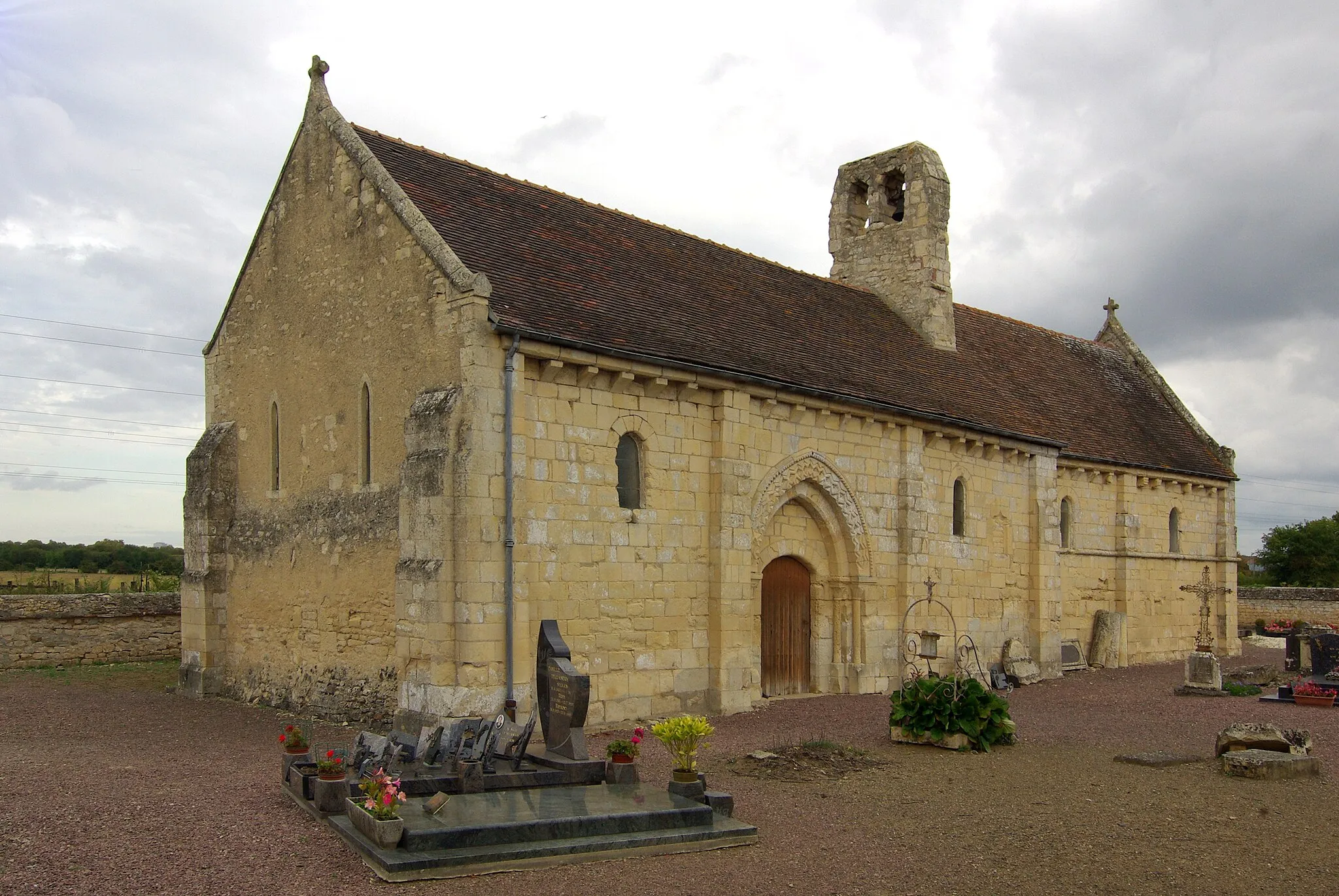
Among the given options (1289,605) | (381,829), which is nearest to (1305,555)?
(1289,605)

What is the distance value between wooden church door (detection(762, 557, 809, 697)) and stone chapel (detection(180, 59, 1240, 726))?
0.18 feet

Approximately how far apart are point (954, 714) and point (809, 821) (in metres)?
4.35

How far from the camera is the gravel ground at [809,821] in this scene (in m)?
8.05

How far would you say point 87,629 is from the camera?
2214 cm

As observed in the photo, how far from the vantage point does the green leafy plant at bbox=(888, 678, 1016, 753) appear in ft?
44.9

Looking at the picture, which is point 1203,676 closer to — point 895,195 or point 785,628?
point 785,628

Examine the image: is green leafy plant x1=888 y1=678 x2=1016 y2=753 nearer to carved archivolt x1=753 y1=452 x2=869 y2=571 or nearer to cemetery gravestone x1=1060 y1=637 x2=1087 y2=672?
carved archivolt x1=753 y1=452 x2=869 y2=571

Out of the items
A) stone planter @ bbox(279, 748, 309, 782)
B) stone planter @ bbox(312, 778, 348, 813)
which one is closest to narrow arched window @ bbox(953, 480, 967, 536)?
stone planter @ bbox(279, 748, 309, 782)

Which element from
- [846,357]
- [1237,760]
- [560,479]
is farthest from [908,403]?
[1237,760]

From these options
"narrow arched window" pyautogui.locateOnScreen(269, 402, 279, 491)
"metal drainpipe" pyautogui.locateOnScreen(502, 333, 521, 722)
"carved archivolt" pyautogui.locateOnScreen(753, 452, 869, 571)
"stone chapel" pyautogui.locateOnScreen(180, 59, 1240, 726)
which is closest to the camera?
"metal drainpipe" pyautogui.locateOnScreen(502, 333, 521, 722)

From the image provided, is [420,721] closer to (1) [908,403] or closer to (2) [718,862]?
(2) [718,862]

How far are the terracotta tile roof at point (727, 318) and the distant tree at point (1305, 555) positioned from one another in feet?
94.3

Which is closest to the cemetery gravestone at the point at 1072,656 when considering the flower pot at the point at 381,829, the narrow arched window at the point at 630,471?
the narrow arched window at the point at 630,471

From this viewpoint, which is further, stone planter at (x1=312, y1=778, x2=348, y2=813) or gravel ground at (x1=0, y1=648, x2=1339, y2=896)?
stone planter at (x1=312, y1=778, x2=348, y2=813)
